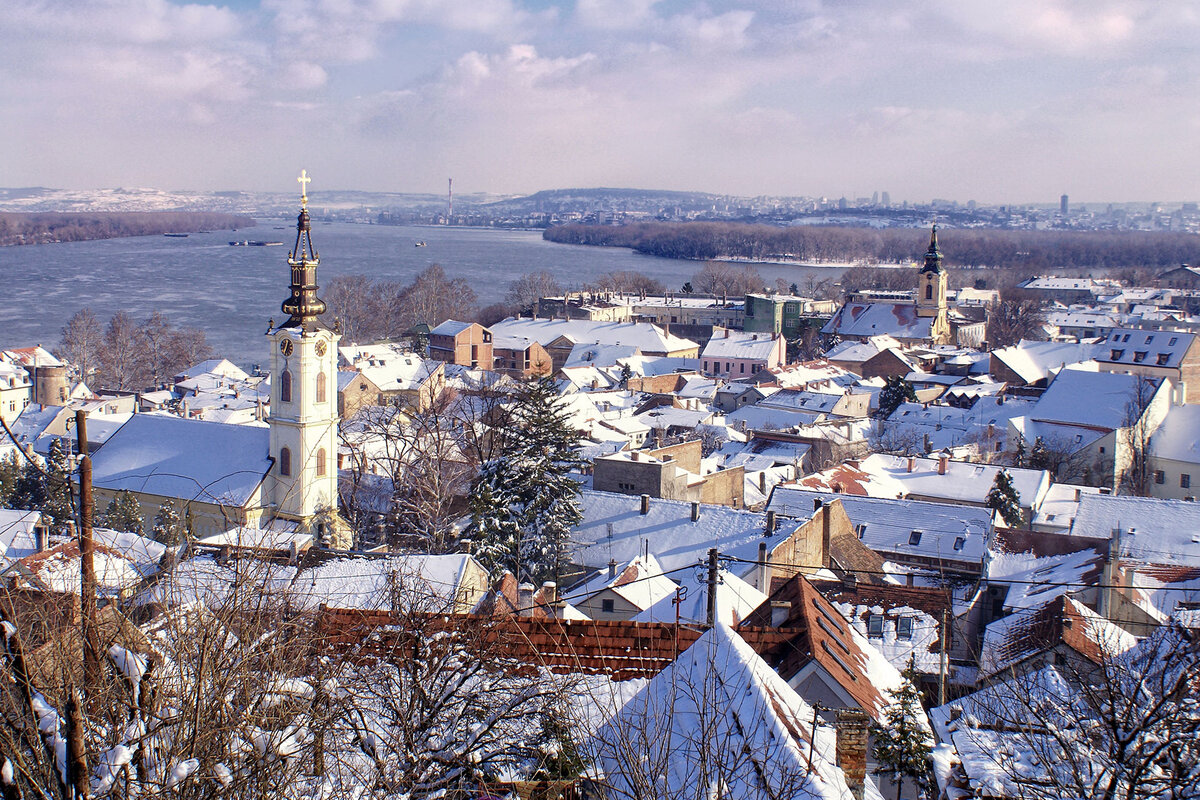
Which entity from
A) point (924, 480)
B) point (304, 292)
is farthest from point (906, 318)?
point (304, 292)

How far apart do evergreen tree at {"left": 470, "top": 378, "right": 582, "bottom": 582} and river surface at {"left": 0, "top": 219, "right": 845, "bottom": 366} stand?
29922 millimetres

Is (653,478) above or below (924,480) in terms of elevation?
above

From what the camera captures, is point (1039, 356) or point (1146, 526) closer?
point (1146, 526)

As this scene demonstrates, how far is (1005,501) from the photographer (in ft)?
56.8

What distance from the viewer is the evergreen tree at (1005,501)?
17.2m

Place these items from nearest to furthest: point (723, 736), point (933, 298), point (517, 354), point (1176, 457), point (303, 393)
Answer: point (723, 736) → point (303, 393) → point (1176, 457) → point (517, 354) → point (933, 298)

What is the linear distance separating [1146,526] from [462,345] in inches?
1094

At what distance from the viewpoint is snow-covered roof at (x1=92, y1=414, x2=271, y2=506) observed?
17.6 m

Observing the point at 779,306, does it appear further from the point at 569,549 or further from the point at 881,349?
the point at 569,549

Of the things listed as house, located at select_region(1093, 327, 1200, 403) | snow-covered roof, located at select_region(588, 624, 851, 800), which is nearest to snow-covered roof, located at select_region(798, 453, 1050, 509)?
snow-covered roof, located at select_region(588, 624, 851, 800)

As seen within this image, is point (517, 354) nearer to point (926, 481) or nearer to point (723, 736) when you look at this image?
point (926, 481)

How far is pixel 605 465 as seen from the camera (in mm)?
17500

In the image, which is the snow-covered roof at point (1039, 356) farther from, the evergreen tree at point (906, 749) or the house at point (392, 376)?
the evergreen tree at point (906, 749)

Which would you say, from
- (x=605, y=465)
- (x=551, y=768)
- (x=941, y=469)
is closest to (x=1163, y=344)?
(x=941, y=469)
